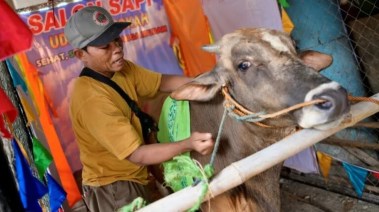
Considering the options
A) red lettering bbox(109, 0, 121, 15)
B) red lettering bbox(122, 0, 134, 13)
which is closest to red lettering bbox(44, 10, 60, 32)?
red lettering bbox(109, 0, 121, 15)

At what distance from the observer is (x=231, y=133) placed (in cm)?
245

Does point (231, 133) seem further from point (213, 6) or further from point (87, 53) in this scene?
point (213, 6)

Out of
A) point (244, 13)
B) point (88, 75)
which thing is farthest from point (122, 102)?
point (244, 13)

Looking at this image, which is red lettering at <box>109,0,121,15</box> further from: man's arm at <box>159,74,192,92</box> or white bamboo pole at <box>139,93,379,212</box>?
white bamboo pole at <box>139,93,379,212</box>

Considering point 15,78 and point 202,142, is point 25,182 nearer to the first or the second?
point 202,142

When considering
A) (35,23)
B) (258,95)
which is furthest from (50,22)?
(258,95)

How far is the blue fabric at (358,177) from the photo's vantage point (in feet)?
13.7

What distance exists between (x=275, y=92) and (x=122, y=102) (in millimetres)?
1114

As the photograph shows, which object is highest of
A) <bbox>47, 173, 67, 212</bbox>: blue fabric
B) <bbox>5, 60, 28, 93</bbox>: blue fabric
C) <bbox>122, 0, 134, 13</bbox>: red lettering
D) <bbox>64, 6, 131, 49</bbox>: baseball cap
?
<bbox>122, 0, 134, 13</bbox>: red lettering

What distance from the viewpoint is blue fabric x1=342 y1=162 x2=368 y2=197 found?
4.18 m

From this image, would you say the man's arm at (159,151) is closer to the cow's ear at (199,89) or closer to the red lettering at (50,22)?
the cow's ear at (199,89)

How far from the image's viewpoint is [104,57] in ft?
8.61

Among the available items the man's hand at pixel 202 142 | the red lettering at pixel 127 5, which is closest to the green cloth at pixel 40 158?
the man's hand at pixel 202 142

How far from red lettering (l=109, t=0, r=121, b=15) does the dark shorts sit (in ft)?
7.66
